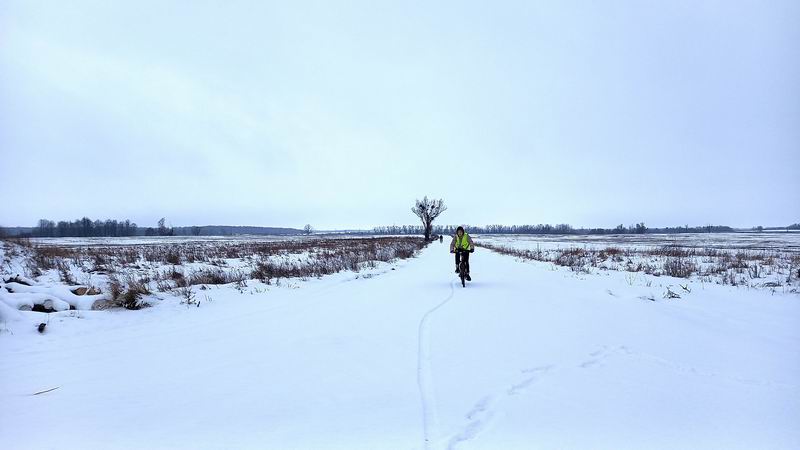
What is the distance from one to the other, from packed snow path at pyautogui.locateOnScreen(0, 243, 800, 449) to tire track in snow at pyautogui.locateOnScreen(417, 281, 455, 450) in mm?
21

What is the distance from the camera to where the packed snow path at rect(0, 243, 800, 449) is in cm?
291

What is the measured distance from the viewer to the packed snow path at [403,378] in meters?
2.91

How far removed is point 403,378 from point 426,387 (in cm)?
35

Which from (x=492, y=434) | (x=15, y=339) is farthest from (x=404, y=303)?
(x=15, y=339)

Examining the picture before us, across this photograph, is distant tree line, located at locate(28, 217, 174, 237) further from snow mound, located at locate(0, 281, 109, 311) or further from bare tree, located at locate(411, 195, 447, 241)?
snow mound, located at locate(0, 281, 109, 311)

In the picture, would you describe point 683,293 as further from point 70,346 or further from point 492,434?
point 70,346

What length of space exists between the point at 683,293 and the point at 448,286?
641 centimetres

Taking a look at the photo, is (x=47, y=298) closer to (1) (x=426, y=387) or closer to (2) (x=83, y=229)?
(1) (x=426, y=387)

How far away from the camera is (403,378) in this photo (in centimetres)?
402

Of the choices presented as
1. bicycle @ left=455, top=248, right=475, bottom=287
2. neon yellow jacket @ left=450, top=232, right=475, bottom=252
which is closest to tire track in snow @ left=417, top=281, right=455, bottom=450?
bicycle @ left=455, top=248, right=475, bottom=287

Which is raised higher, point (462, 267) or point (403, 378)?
point (462, 267)

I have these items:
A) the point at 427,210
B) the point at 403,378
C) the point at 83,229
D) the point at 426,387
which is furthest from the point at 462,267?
the point at 83,229

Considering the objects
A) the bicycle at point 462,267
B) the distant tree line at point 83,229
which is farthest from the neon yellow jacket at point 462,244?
the distant tree line at point 83,229

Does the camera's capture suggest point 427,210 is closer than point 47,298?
No
